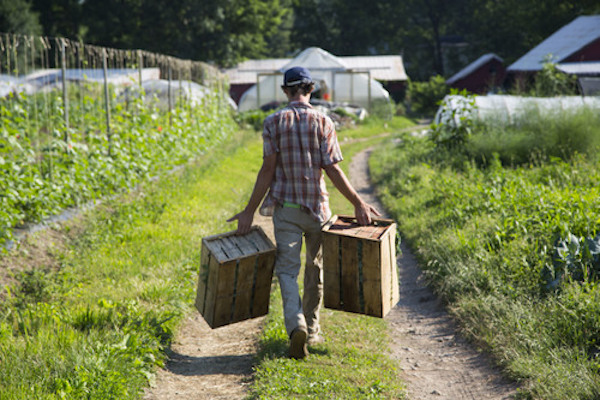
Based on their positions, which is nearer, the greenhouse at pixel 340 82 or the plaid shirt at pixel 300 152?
the plaid shirt at pixel 300 152

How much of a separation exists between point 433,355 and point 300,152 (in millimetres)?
2039

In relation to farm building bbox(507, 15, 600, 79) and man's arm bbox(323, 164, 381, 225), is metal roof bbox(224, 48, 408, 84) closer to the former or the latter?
farm building bbox(507, 15, 600, 79)

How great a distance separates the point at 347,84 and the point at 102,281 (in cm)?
2964

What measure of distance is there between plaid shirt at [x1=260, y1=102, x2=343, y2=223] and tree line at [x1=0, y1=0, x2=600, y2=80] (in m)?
36.7

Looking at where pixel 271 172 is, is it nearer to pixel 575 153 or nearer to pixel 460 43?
pixel 575 153

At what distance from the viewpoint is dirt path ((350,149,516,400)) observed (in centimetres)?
451

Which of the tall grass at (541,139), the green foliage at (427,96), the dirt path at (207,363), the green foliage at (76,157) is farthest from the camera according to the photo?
the green foliage at (427,96)

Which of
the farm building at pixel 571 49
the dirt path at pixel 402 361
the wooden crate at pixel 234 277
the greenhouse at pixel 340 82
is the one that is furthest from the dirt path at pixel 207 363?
the greenhouse at pixel 340 82

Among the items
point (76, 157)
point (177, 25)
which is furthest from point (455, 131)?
point (177, 25)

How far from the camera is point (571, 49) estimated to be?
97.0 feet

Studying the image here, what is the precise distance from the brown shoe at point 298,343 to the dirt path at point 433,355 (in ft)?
2.53

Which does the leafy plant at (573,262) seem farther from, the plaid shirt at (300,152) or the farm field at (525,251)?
Answer: the plaid shirt at (300,152)

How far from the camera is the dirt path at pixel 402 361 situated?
14.8 ft

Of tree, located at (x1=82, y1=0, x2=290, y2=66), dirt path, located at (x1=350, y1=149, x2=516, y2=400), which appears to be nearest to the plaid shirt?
dirt path, located at (x1=350, y1=149, x2=516, y2=400)
